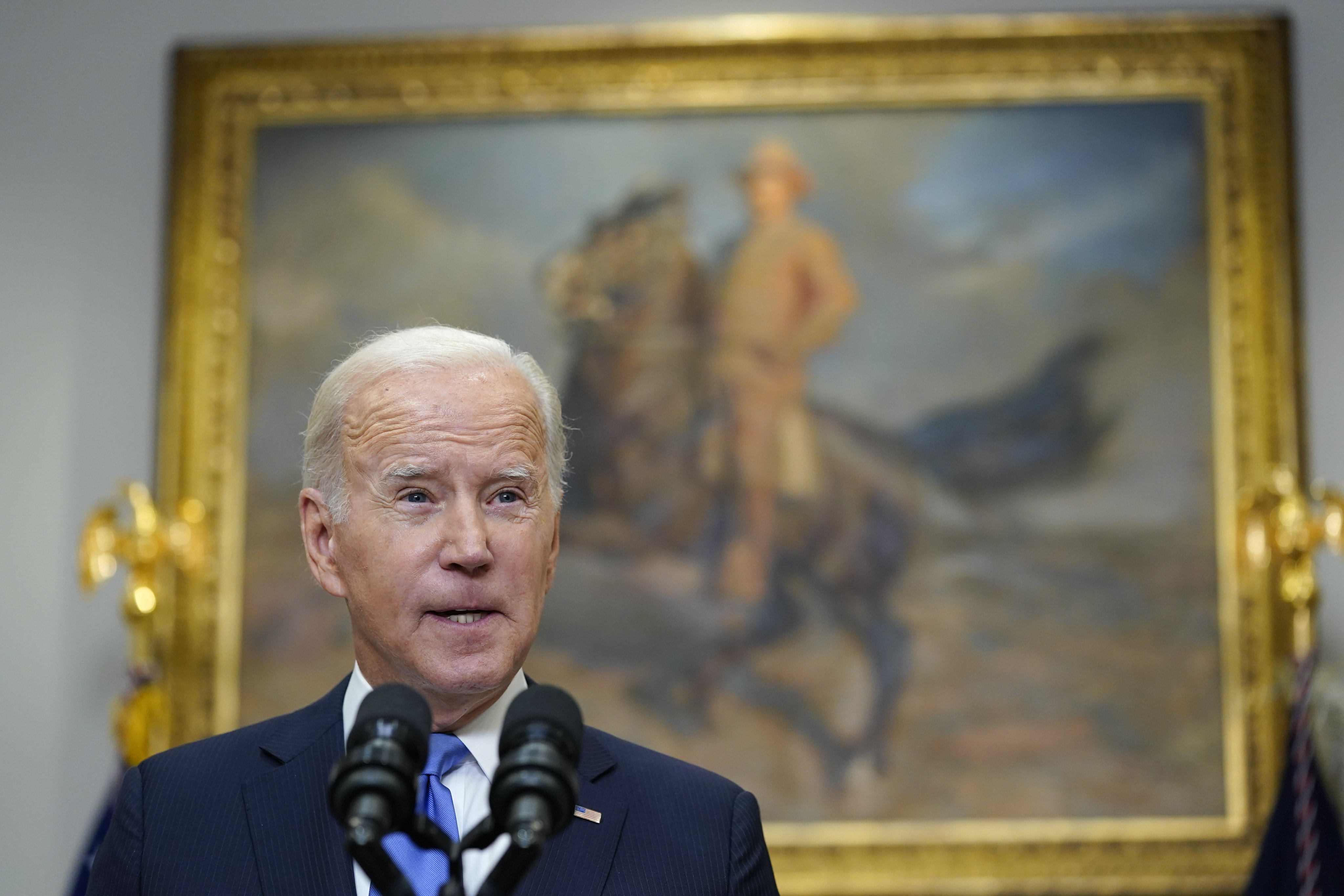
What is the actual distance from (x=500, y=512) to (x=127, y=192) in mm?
3942

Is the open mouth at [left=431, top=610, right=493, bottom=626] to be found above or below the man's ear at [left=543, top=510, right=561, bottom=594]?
below

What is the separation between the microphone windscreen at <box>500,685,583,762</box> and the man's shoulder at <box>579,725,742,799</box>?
0.70 metres

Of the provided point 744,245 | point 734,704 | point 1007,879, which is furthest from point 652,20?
point 1007,879

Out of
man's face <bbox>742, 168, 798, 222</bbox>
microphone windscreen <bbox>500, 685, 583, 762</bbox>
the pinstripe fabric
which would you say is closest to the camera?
microphone windscreen <bbox>500, 685, 583, 762</bbox>

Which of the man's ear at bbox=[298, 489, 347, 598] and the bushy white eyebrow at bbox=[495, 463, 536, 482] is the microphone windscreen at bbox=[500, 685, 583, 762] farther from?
the man's ear at bbox=[298, 489, 347, 598]

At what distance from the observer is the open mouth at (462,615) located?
1.84 metres

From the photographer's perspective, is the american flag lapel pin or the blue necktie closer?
the blue necktie

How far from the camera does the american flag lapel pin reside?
196cm

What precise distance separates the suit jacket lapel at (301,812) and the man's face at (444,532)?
164 mm

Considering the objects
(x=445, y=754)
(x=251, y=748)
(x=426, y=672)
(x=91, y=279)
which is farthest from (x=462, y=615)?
(x=91, y=279)

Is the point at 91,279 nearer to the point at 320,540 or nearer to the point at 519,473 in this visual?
the point at 320,540

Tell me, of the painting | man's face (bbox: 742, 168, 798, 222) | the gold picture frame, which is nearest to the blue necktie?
the painting

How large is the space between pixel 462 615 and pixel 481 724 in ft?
0.59

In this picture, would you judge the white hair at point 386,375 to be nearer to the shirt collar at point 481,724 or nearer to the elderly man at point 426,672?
the elderly man at point 426,672
